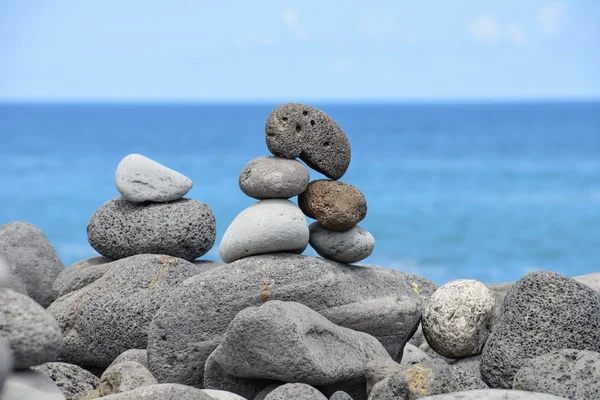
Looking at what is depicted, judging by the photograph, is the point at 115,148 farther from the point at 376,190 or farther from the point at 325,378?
the point at 325,378

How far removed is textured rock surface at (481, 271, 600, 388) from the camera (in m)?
6.48

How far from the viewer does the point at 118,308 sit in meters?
7.46

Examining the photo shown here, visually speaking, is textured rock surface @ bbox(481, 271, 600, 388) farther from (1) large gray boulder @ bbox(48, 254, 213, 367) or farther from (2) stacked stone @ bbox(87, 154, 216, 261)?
(2) stacked stone @ bbox(87, 154, 216, 261)

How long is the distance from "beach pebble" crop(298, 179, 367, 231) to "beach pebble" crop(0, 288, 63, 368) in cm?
284

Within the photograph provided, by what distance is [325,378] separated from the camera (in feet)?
19.7

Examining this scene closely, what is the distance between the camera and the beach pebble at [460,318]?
7.17 metres

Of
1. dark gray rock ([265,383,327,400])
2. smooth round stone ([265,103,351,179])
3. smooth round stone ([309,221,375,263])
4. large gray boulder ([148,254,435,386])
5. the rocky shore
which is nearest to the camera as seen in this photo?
dark gray rock ([265,383,327,400])

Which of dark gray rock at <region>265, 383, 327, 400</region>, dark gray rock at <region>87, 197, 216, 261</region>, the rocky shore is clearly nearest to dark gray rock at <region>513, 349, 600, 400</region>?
the rocky shore

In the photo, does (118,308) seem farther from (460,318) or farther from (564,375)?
(564,375)

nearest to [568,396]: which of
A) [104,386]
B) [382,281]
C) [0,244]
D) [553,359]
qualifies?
[553,359]

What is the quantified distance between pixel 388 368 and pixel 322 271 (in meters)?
1.16

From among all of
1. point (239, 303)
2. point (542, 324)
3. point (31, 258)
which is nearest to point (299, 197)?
point (239, 303)

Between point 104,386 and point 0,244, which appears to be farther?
point 0,244

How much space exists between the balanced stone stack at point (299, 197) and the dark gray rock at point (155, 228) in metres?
0.96
